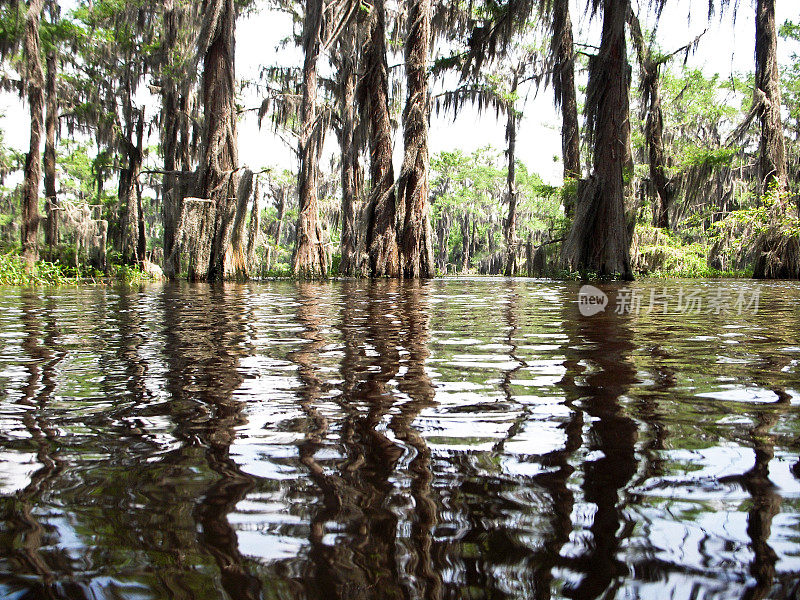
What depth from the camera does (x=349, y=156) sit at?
2064cm

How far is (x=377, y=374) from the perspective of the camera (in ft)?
9.07

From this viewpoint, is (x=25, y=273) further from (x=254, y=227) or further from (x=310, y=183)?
(x=310, y=183)

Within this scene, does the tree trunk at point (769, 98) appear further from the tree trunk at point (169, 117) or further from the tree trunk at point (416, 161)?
the tree trunk at point (169, 117)

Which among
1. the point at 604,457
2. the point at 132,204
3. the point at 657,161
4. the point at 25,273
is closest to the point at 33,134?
the point at 132,204

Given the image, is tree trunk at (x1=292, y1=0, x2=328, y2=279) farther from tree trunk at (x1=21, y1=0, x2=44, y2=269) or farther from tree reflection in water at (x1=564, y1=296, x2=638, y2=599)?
tree reflection in water at (x1=564, y1=296, x2=638, y2=599)

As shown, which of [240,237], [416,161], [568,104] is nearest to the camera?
[240,237]

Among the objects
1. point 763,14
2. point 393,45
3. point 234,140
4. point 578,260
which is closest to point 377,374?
point 578,260

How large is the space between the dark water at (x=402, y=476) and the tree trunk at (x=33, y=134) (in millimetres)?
16997

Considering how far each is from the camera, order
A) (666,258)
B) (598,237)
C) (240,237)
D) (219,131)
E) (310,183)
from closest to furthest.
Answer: (598,237) < (240,237) < (219,131) < (310,183) < (666,258)

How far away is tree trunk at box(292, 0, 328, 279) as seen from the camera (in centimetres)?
1455

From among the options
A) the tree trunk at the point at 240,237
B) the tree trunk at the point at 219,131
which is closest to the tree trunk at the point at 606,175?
the tree trunk at the point at 240,237

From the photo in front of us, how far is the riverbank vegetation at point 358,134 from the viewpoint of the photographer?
13.9 metres

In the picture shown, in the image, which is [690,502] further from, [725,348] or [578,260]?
[578,260]

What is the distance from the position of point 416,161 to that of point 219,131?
→ 4.82 metres
